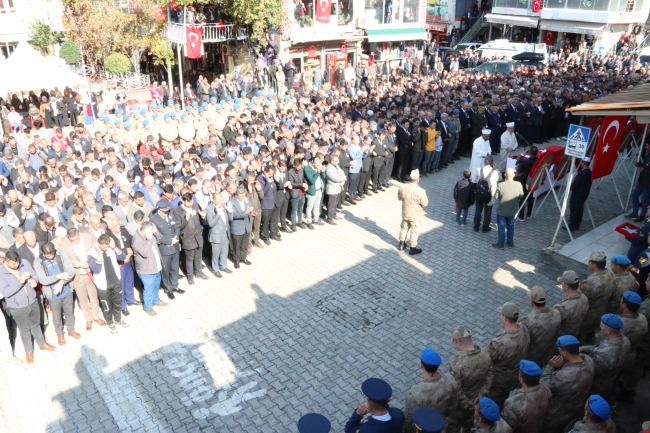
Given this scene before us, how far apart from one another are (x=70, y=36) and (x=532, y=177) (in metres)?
21.2

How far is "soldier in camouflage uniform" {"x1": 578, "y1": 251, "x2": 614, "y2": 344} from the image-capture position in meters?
6.58

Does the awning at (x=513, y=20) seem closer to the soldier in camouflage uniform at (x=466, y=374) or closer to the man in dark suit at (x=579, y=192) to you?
the man in dark suit at (x=579, y=192)

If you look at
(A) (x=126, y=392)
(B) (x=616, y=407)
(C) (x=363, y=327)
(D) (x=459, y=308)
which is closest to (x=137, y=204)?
(A) (x=126, y=392)

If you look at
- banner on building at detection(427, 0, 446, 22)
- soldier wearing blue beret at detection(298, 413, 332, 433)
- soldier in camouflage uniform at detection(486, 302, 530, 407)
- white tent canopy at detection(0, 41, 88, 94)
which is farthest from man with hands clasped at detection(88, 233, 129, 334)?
banner on building at detection(427, 0, 446, 22)

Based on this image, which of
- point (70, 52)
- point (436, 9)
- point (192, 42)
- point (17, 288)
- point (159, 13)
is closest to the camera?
point (17, 288)

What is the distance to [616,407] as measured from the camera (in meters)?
6.12

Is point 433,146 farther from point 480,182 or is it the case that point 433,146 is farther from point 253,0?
point 253,0

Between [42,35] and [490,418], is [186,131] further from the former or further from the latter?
[42,35]

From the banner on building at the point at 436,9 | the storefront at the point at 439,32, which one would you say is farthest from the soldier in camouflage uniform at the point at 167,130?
the banner on building at the point at 436,9

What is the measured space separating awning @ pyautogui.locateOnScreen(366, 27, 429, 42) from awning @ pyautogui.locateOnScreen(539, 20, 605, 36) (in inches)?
422

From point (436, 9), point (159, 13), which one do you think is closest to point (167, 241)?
point (159, 13)

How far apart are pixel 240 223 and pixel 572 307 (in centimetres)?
557

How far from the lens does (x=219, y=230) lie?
29.1ft

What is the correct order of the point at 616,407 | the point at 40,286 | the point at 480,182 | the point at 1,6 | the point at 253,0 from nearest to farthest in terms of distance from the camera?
the point at 616,407, the point at 40,286, the point at 480,182, the point at 253,0, the point at 1,6
